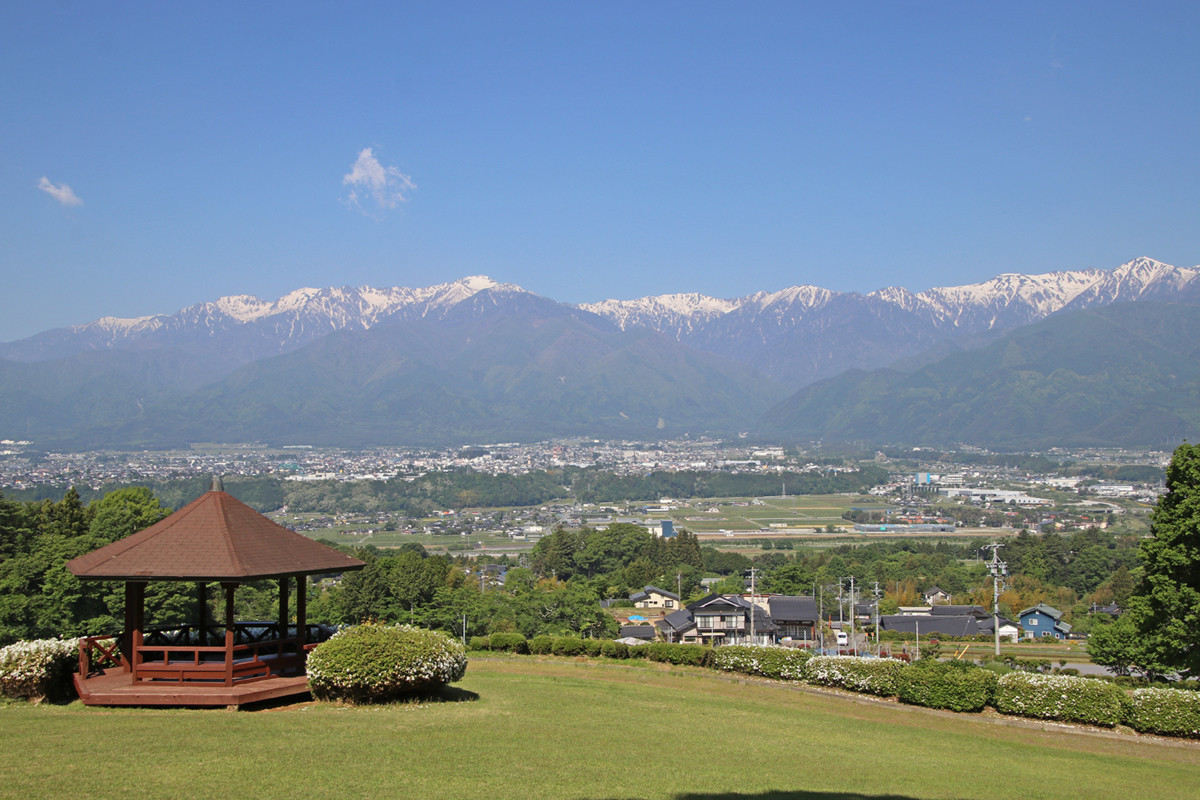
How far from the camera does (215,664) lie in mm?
12336

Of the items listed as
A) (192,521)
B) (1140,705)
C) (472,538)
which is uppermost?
(192,521)

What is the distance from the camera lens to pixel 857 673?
17.2 meters

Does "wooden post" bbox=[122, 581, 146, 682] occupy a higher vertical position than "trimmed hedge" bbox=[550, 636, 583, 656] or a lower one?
higher

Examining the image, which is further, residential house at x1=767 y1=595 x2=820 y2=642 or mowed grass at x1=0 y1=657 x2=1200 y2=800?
residential house at x1=767 y1=595 x2=820 y2=642

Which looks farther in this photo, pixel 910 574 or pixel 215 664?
pixel 910 574

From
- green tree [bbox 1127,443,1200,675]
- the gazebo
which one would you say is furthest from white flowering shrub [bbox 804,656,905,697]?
the gazebo

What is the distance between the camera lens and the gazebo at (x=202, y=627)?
12.0 metres

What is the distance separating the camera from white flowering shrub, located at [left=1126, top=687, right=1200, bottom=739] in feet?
46.5

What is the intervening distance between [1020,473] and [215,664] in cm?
18396

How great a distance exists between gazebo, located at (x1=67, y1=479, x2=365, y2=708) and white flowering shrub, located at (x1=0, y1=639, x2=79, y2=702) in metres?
0.28

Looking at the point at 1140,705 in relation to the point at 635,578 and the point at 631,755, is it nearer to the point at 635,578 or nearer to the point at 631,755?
the point at 631,755

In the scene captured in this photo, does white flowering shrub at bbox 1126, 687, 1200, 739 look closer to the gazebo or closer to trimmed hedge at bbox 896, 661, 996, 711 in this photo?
trimmed hedge at bbox 896, 661, 996, 711

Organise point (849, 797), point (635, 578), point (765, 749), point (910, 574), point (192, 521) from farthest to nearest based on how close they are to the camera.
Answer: point (910, 574)
point (635, 578)
point (192, 521)
point (765, 749)
point (849, 797)

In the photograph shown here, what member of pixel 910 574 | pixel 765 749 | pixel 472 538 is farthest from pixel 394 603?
pixel 472 538
